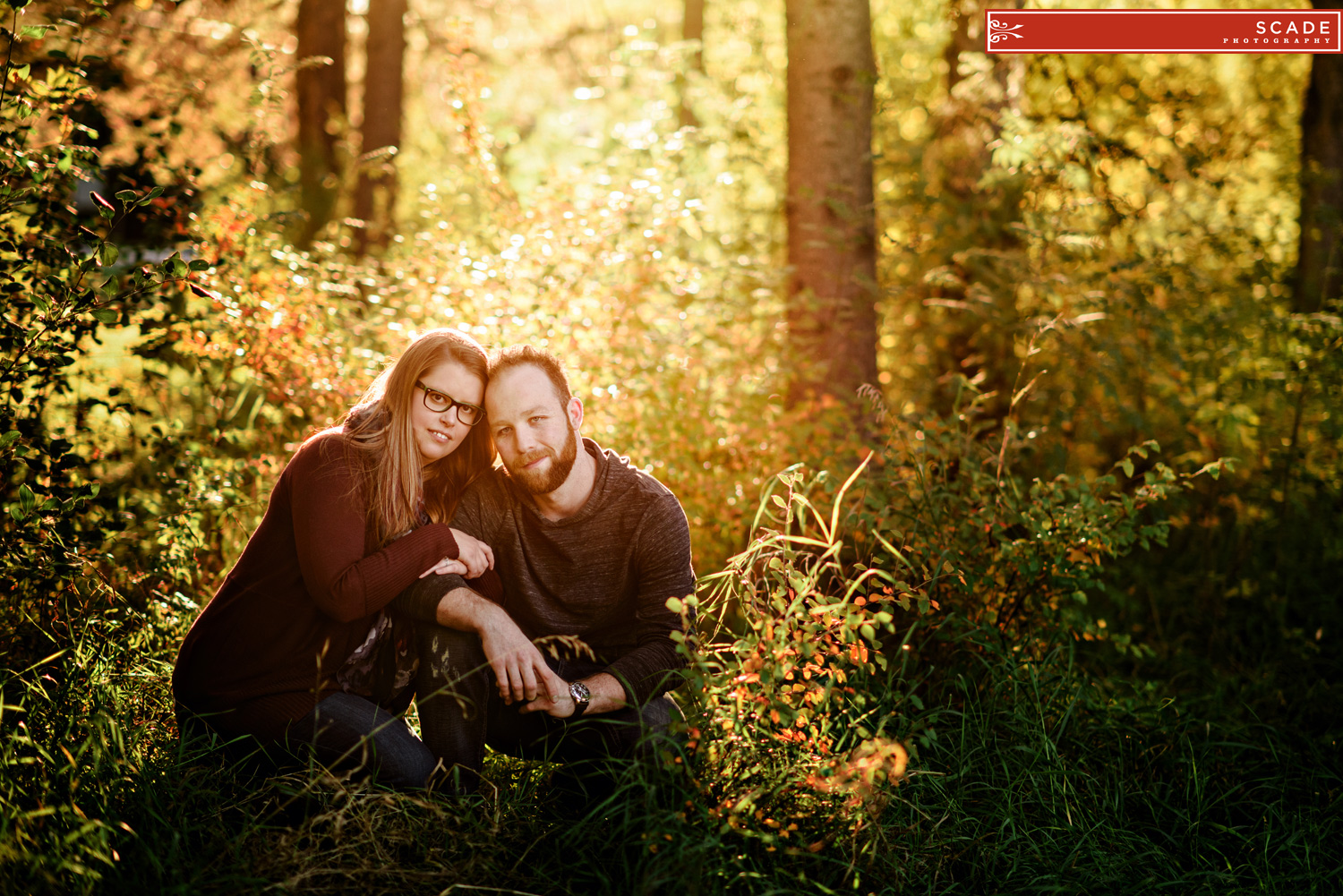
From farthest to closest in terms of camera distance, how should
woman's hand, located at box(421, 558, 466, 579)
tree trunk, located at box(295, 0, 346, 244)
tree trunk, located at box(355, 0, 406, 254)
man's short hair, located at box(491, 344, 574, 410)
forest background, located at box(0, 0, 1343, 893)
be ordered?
tree trunk, located at box(355, 0, 406, 254)
tree trunk, located at box(295, 0, 346, 244)
man's short hair, located at box(491, 344, 574, 410)
woman's hand, located at box(421, 558, 466, 579)
forest background, located at box(0, 0, 1343, 893)

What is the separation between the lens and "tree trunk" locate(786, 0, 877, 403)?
4.94 meters

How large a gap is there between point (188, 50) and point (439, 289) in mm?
6878

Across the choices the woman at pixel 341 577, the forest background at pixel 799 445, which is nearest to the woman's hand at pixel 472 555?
the woman at pixel 341 577

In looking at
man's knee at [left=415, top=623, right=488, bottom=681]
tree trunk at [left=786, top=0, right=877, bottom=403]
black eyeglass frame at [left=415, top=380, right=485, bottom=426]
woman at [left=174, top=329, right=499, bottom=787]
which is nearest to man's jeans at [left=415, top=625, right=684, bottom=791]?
man's knee at [left=415, top=623, right=488, bottom=681]

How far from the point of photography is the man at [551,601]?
2568mm

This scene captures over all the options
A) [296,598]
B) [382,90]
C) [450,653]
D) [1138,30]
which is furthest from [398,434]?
[382,90]

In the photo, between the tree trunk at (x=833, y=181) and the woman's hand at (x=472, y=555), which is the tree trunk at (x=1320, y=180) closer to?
the tree trunk at (x=833, y=181)

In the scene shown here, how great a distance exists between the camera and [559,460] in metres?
2.72

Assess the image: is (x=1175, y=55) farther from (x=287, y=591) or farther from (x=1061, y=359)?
(x=287, y=591)

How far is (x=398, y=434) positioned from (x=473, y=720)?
2.70ft

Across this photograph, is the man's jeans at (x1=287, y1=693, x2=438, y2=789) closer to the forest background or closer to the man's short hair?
the forest background

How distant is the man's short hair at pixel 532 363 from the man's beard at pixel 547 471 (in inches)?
4.7

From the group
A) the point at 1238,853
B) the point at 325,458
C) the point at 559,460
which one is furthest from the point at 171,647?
the point at 1238,853

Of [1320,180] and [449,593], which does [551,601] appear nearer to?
[449,593]
